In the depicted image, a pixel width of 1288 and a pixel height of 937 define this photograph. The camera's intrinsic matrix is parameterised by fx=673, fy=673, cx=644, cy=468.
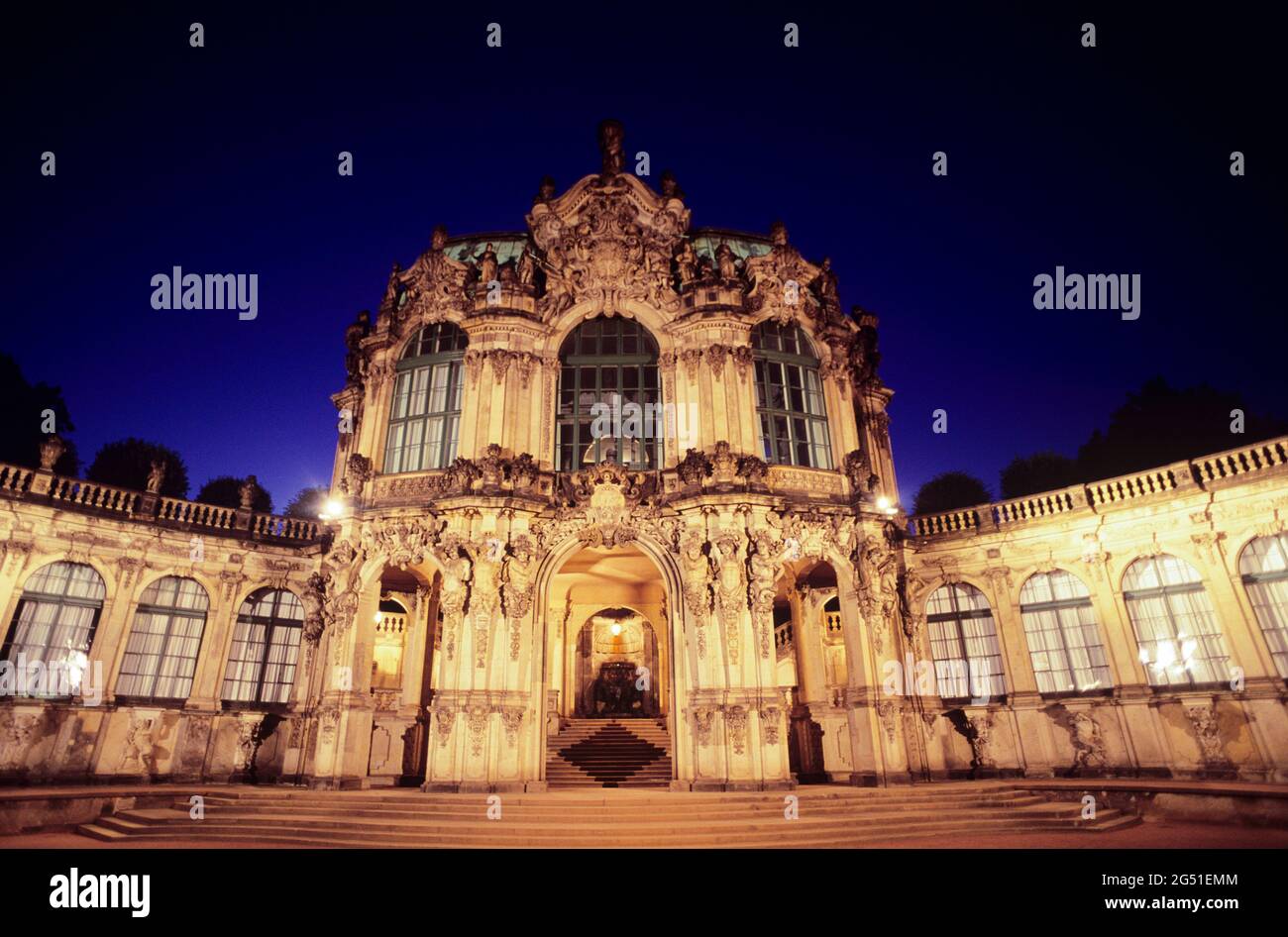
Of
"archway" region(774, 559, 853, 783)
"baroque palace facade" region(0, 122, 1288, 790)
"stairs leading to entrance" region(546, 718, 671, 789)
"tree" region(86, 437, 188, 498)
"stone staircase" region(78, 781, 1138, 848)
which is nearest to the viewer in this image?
"stone staircase" region(78, 781, 1138, 848)

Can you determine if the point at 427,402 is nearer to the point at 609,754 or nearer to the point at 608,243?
the point at 608,243

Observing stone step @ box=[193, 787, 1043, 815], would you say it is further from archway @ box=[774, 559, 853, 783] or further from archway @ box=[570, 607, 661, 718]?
archway @ box=[570, 607, 661, 718]

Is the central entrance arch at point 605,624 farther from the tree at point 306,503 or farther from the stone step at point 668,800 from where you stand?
the tree at point 306,503

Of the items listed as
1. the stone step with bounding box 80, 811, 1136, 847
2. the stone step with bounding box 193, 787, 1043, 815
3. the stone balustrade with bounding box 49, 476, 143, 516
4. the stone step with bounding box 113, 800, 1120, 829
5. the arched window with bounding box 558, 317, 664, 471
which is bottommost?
the stone step with bounding box 80, 811, 1136, 847

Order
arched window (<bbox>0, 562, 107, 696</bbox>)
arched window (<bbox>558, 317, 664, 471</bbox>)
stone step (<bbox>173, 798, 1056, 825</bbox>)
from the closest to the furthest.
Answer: stone step (<bbox>173, 798, 1056, 825</bbox>) < arched window (<bbox>0, 562, 107, 696</bbox>) < arched window (<bbox>558, 317, 664, 471</bbox>)

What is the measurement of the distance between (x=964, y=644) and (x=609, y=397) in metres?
13.5

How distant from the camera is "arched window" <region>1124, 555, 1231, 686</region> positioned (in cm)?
1748

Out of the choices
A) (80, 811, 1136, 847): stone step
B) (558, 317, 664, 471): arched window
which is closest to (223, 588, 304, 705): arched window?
(80, 811, 1136, 847): stone step

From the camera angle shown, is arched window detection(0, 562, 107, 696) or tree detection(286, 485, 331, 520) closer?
arched window detection(0, 562, 107, 696)

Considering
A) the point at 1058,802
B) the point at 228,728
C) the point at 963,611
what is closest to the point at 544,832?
the point at 1058,802

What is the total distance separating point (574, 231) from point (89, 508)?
16403 mm

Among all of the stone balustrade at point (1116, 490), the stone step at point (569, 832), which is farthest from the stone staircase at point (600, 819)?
the stone balustrade at point (1116, 490)

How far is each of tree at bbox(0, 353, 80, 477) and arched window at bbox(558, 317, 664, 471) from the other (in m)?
27.1

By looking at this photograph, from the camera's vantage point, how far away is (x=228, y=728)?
1998 centimetres
